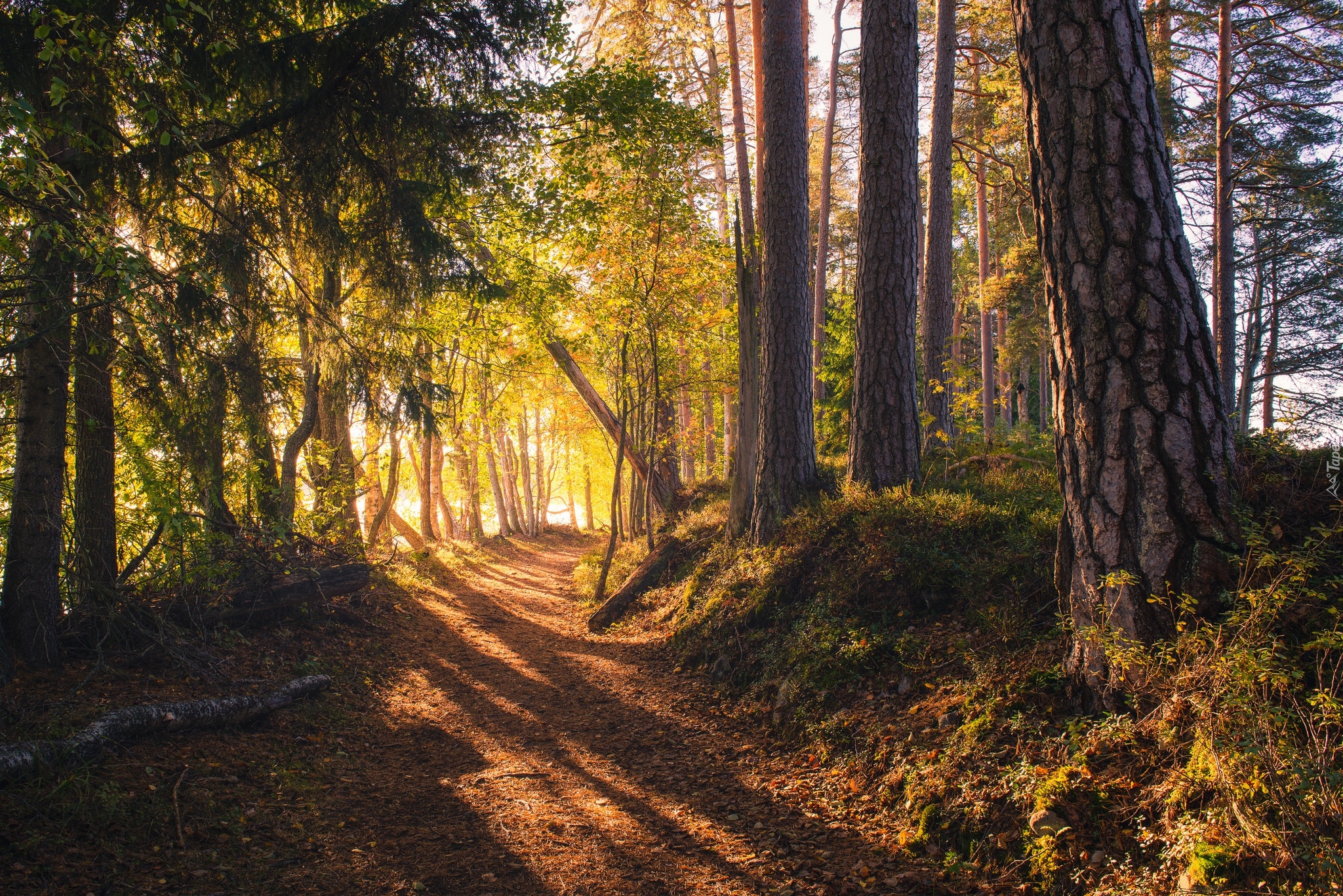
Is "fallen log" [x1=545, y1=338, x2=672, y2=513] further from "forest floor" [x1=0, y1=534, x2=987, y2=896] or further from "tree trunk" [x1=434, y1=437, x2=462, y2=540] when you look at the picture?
"forest floor" [x1=0, y1=534, x2=987, y2=896]

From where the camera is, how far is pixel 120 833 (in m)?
3.29

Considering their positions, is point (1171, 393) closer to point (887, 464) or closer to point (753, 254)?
point (887, 464)

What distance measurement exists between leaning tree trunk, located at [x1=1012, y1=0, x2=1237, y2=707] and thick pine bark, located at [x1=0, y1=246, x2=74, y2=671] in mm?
6435

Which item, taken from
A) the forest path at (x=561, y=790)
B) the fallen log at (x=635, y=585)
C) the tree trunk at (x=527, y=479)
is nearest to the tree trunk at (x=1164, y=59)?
the fallen log at (x=635, y=585)

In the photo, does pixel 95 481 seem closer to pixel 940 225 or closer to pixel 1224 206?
pixel 940 225

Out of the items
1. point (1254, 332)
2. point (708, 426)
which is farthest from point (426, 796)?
point (1254, 332)

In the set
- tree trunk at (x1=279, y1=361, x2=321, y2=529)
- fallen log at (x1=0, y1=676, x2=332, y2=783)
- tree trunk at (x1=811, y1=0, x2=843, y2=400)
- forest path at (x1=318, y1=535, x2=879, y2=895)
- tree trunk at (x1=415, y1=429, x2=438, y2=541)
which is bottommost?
forest path at (x1=318, y1=535, x2=879, y2=895)

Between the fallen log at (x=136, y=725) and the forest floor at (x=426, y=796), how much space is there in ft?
0.28

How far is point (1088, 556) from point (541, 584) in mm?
12780

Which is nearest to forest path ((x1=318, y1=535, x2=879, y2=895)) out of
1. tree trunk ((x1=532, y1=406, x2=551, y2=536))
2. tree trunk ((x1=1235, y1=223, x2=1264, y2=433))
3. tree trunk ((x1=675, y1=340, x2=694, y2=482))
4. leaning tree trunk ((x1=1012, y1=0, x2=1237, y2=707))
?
leaning tree trunk ((x1=1012, y1=0, x2=1237, y2=707))

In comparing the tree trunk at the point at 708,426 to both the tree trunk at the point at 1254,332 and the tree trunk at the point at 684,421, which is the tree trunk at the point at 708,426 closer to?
the tree trunk at the point at 684,421

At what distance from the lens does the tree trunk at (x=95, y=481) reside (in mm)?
4824

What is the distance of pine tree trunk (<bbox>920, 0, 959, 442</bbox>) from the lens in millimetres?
9719

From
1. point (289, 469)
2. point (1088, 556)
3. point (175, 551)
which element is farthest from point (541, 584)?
point (1088, 556)
